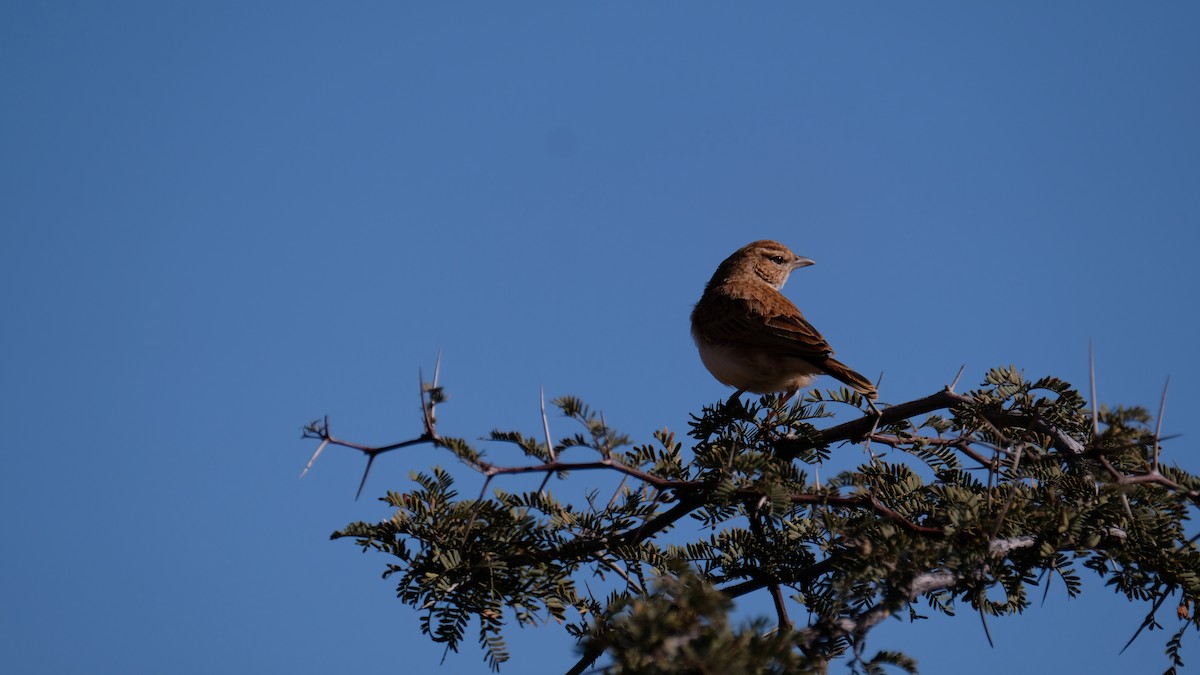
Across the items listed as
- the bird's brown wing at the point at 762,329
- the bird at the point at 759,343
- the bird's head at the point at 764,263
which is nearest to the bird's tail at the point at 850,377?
the bird at the point at 759,343

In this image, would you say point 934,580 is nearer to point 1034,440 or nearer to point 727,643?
point 727,643

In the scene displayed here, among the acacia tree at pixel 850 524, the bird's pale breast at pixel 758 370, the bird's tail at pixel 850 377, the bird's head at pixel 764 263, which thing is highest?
the bird's head at pixel 764 263

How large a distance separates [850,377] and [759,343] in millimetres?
1241

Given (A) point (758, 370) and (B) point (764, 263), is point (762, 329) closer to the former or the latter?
(A) point (758, 370)

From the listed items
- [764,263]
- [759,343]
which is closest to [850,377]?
[759,343]

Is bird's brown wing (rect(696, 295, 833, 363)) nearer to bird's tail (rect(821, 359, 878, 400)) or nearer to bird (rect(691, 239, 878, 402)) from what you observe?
bird (rect(691, 239, 878, 402))

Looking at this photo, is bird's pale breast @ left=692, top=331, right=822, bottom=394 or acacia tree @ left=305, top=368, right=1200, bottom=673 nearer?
acacia tree @ left=305, top=368, right=1200, bottom=673

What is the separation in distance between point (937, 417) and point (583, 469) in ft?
7.13

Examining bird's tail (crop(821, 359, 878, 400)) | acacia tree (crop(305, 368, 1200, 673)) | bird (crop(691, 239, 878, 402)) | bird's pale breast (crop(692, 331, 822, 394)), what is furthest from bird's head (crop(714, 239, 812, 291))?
acacia tree (crop(305, 368, 1200, 673))

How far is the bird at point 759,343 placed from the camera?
6.46 m

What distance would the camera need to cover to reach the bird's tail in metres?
4.88

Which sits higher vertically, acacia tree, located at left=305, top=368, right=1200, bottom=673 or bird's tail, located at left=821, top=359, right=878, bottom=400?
bird's tail, located at left=821, top=359, right=878, bottom=400

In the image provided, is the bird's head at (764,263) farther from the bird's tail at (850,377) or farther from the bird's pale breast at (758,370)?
the bird's tail at (850,377)

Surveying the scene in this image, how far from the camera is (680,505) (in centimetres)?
360
